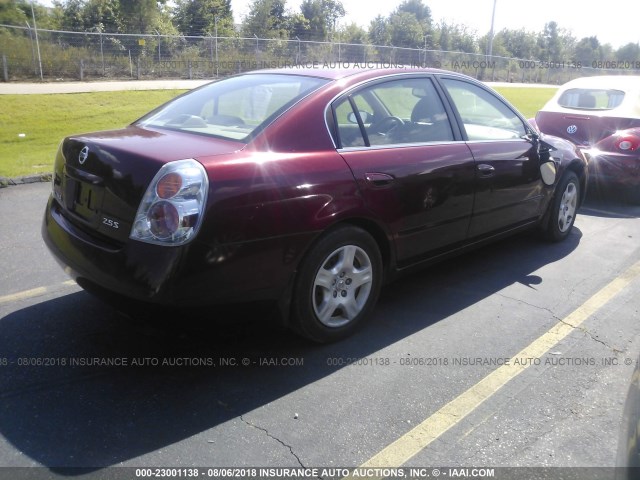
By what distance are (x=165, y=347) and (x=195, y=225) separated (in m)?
1.01

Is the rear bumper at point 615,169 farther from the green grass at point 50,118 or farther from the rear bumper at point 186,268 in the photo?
the green grass at point 50,118

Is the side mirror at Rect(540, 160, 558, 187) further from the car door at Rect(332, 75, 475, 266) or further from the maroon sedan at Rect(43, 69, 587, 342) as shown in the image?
the car door at Rect(332, 75, 475, 266)

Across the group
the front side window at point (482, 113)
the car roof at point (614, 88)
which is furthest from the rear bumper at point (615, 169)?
the front side window at point (482, 113)

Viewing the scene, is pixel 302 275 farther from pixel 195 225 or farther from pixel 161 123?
pixel 161 123

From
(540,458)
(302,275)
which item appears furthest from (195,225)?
(540,458)

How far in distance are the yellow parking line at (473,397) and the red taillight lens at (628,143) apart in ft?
12.0

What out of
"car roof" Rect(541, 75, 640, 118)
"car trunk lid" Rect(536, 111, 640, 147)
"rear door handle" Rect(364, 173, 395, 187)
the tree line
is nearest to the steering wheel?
"rear door handle" Rect(364, 173, 395, 187)

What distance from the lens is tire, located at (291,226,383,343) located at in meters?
3.09

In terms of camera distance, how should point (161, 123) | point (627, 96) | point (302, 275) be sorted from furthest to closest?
1. point (627, 96)
2. point (161, 123)
3. point (302, 275)

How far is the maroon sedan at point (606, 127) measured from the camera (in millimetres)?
7125

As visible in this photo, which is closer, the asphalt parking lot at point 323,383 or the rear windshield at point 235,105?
the asphalt parking lot at point 323,383

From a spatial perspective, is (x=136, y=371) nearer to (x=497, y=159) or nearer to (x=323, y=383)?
(x=323, y=383)

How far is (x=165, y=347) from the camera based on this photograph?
3270 mm

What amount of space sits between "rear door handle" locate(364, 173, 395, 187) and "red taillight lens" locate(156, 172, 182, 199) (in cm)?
116
